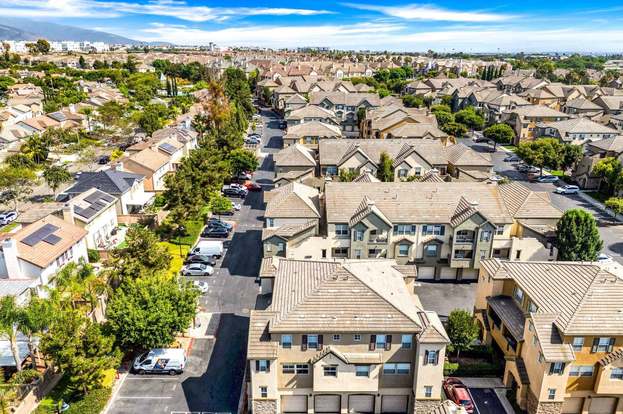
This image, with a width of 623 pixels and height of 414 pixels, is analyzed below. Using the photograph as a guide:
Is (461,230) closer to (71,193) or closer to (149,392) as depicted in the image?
(149,392)

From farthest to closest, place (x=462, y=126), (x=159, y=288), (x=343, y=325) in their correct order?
(x=462, y=126) < (x=159, y=288) < (x=343, y=325)

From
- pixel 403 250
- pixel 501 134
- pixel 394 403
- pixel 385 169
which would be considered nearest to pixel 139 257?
pixel 394 403

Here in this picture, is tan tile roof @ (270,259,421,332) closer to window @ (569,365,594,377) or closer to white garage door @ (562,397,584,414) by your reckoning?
window @ (569,365,594,377)

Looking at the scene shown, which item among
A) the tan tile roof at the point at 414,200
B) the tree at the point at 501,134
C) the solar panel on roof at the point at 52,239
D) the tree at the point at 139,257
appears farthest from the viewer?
the tree at the point at 501,134

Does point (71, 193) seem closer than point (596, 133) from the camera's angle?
Yes

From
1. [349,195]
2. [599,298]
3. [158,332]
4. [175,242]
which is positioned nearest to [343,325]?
[158,332]

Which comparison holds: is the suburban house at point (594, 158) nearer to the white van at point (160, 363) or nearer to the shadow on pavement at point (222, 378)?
the shadow on pavement at point (222, 378)

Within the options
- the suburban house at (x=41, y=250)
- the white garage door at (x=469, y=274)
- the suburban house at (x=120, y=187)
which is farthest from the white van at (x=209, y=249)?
the white garage door at (x=469, y=274)

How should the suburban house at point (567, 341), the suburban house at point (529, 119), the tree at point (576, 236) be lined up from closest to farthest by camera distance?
the suburban house at point (567, 341)
the tree at point (576, 236)
the suburban house at point (529, 119)
